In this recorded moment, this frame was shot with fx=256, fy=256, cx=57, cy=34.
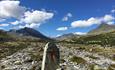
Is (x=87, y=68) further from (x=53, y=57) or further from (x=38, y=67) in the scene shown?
(x=53, y=57)

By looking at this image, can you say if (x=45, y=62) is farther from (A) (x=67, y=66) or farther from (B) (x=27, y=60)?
(B) (x=27, y=60)

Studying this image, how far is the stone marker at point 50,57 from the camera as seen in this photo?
10664 millimetres

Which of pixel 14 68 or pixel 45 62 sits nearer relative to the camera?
pixel 45 62

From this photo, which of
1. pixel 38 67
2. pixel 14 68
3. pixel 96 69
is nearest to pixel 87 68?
pixel 96 69

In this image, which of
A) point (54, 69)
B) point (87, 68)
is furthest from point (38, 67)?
point (54, 69)

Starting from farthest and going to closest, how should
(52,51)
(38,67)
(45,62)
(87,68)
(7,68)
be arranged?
1. (87,68)
2. (7,68)
3. (38,67)
4. (52,51)
5. (45,62)

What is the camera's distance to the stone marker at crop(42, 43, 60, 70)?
35.0 feet

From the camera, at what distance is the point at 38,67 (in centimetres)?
3469

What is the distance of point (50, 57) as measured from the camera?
11.1m

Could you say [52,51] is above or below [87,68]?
above

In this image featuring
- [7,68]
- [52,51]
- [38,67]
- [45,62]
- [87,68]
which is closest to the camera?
[45,62]

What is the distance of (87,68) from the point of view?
39.8 m

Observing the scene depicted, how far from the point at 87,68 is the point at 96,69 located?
5.71 feet

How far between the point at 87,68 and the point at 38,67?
894 cm
